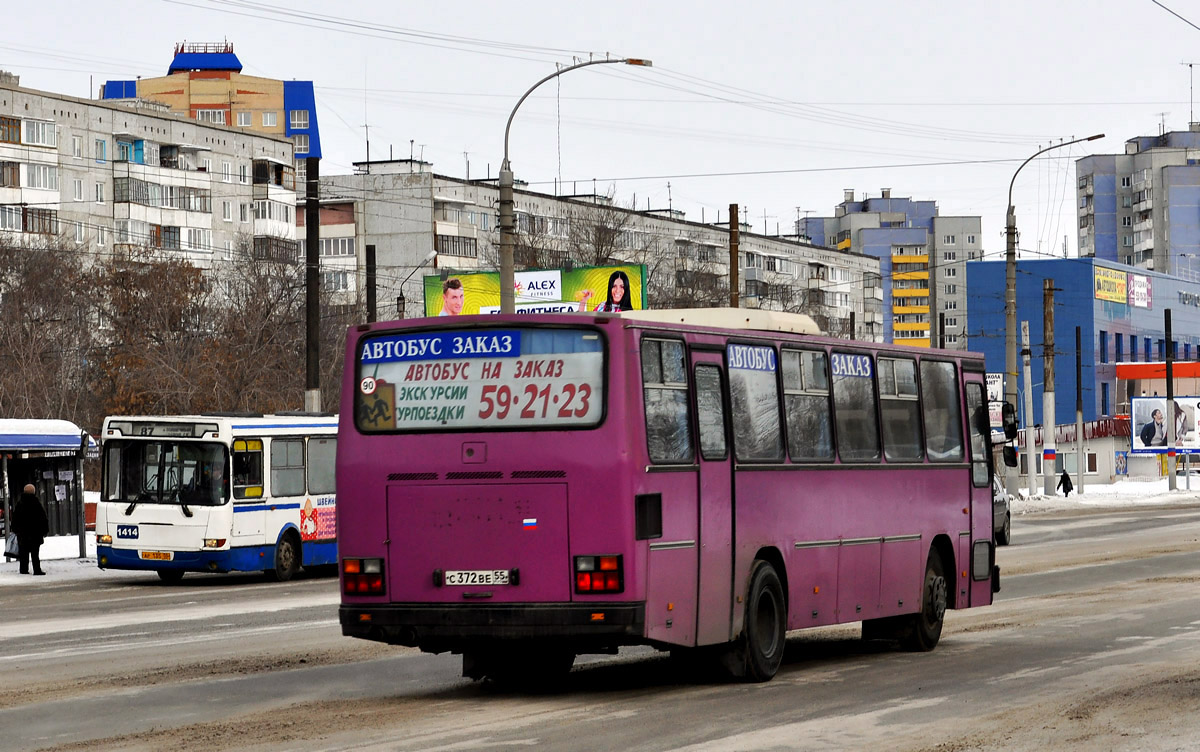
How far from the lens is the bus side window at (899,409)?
16.1m

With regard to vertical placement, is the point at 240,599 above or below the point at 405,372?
below

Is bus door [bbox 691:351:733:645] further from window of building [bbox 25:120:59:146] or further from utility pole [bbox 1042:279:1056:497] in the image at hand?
window of building [bbox 25:120:59:146]

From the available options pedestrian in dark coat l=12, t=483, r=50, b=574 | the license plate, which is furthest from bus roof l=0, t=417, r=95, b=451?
the license plate

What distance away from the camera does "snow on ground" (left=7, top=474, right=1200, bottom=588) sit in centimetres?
3225

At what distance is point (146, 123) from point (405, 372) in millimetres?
89179

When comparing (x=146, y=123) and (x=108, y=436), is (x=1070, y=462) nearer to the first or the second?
(x=146, y=123)

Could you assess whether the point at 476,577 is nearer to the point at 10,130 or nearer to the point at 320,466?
the point at 320,466

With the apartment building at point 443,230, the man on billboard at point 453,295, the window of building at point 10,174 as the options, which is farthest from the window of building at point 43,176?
the man on billboard at point 453,295

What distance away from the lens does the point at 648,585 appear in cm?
1241

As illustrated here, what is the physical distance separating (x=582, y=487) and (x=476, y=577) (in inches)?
38.5

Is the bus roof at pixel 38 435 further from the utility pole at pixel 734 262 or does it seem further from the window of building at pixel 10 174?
the window of building at pixel 10 174

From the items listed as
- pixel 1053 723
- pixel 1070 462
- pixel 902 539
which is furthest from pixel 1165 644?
pixel 1070 462

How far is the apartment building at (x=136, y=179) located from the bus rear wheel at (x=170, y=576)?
54.9 meters

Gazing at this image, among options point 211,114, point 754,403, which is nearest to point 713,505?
point 754,403
